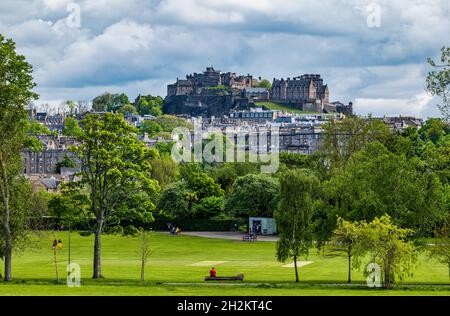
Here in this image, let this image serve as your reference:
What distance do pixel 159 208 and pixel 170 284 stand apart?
62827 mm

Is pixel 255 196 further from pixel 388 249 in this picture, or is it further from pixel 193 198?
pixel 388 249

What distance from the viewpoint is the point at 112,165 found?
6356 centimetres

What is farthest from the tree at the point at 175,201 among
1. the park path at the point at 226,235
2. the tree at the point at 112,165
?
the tree at the point at 112,165

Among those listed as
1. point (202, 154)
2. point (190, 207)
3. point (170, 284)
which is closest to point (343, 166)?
point (190, 207)

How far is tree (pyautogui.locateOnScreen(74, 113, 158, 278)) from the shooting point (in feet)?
207

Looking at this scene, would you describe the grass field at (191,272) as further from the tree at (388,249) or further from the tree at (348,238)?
the tree at (348,238)

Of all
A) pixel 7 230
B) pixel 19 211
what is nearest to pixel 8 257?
pixel 7 230

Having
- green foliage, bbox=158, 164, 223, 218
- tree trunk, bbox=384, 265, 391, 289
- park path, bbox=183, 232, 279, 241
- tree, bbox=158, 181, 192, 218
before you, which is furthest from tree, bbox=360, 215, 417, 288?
tree, bbox=158, 181, 192, 218

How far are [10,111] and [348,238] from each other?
818 inches

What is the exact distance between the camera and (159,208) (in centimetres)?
11900

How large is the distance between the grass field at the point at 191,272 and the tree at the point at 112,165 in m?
4.13

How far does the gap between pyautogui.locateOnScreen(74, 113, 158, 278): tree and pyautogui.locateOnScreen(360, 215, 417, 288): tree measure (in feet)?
46.5

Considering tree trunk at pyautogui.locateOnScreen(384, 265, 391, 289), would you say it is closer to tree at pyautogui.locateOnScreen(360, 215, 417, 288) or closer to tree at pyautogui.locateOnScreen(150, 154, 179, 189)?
tree at pyautogui.locateOnScreen(360, 215, 417, 288)
